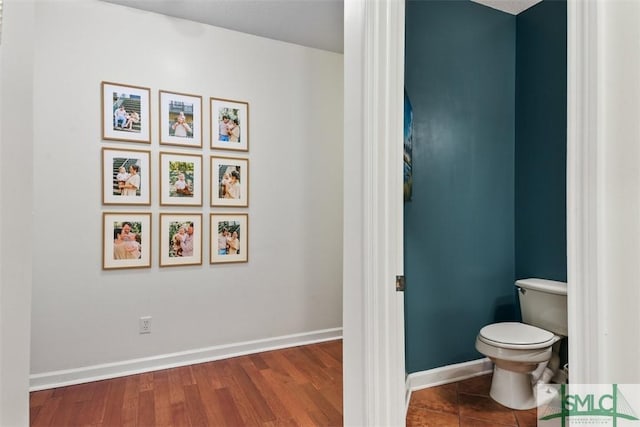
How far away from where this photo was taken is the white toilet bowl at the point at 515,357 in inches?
81.3

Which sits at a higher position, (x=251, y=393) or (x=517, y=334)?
(x=517, y=334)

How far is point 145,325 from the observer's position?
8.75 feet

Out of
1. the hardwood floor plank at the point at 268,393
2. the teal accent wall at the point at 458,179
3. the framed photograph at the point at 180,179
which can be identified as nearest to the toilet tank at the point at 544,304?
the teal accent wall at the point at 458,179

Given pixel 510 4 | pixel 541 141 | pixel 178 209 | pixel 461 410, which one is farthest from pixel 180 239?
pixel 510 4

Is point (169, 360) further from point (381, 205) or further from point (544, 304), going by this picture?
point (544, 304)

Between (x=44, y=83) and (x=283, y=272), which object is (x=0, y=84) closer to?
(x=44, y=83)

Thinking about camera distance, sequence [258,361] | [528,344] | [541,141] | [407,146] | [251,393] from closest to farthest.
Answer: [407,146]
[528,344]
[251,393]
[541,141]
[258,361]

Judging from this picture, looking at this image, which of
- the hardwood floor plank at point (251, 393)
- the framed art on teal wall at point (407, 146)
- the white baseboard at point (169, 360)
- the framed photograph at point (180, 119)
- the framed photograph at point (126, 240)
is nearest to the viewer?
the framed art on teal wall at point (407, 146)

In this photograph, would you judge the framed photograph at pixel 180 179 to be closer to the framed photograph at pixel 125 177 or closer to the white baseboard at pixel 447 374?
the framed photograph at pixel 125 177

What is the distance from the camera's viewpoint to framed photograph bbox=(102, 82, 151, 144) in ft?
8.41

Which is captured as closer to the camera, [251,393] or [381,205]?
[381,205]

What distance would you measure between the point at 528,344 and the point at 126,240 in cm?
276
